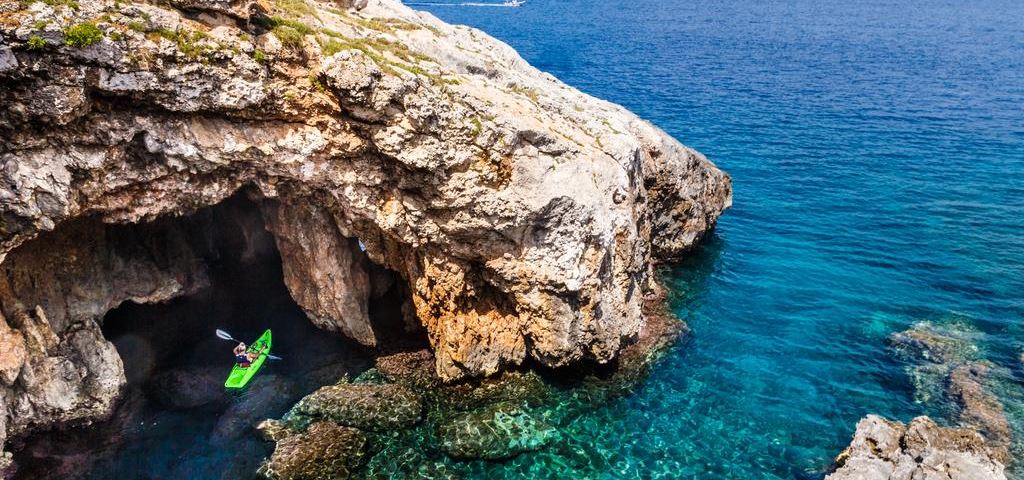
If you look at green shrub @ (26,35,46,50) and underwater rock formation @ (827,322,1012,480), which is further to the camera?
underwater rock formation @ (827,322,1012,480)

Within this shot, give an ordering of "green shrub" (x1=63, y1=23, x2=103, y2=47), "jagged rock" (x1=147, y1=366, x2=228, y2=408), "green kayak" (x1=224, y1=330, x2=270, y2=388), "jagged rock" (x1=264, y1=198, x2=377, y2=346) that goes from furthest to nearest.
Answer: "jagged rock" (x1=264, y1=198, x2=377, y2=346) < "green kayak" (x1=224, y1=330, x2=270, y2=388) < "jagged rock" (x1=147, y1=366, x2=228, y2=408) < "green shrub" (x1=63, y1=23, x2=103, y2=47)

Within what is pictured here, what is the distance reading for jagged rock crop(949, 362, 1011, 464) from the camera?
82.8 ft

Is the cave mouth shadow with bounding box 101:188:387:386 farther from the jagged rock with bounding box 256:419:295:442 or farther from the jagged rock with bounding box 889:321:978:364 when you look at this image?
the jagged rock with bounding box 889:321:978:364

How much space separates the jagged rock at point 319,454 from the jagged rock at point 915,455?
18.0 m

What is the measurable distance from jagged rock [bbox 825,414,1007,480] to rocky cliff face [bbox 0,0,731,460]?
34.3ft

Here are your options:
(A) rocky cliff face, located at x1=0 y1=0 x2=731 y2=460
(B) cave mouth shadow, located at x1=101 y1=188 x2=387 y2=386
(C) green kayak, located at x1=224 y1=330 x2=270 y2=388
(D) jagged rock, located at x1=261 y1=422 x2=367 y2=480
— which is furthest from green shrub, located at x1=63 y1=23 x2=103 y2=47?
(D) jagged rock, located at x1=261 y1=422 x2=367 y2=480

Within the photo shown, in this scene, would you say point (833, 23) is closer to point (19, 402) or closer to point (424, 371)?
point (424, 371)

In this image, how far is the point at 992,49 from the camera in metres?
92.1

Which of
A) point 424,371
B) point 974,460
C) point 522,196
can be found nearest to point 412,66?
point 522,196

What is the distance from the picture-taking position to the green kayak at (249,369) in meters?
27.6

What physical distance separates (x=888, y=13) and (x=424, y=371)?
151 metres

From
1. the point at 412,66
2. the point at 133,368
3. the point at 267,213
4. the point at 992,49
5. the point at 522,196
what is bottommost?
the point at 133,368

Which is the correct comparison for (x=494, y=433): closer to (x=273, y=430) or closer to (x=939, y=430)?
(x=273, y=430)

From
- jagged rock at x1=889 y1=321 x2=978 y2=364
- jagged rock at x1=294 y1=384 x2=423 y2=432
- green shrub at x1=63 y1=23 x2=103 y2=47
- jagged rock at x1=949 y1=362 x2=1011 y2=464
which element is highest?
green shrub at x1=63 y1=23 x2=103 y2=47
